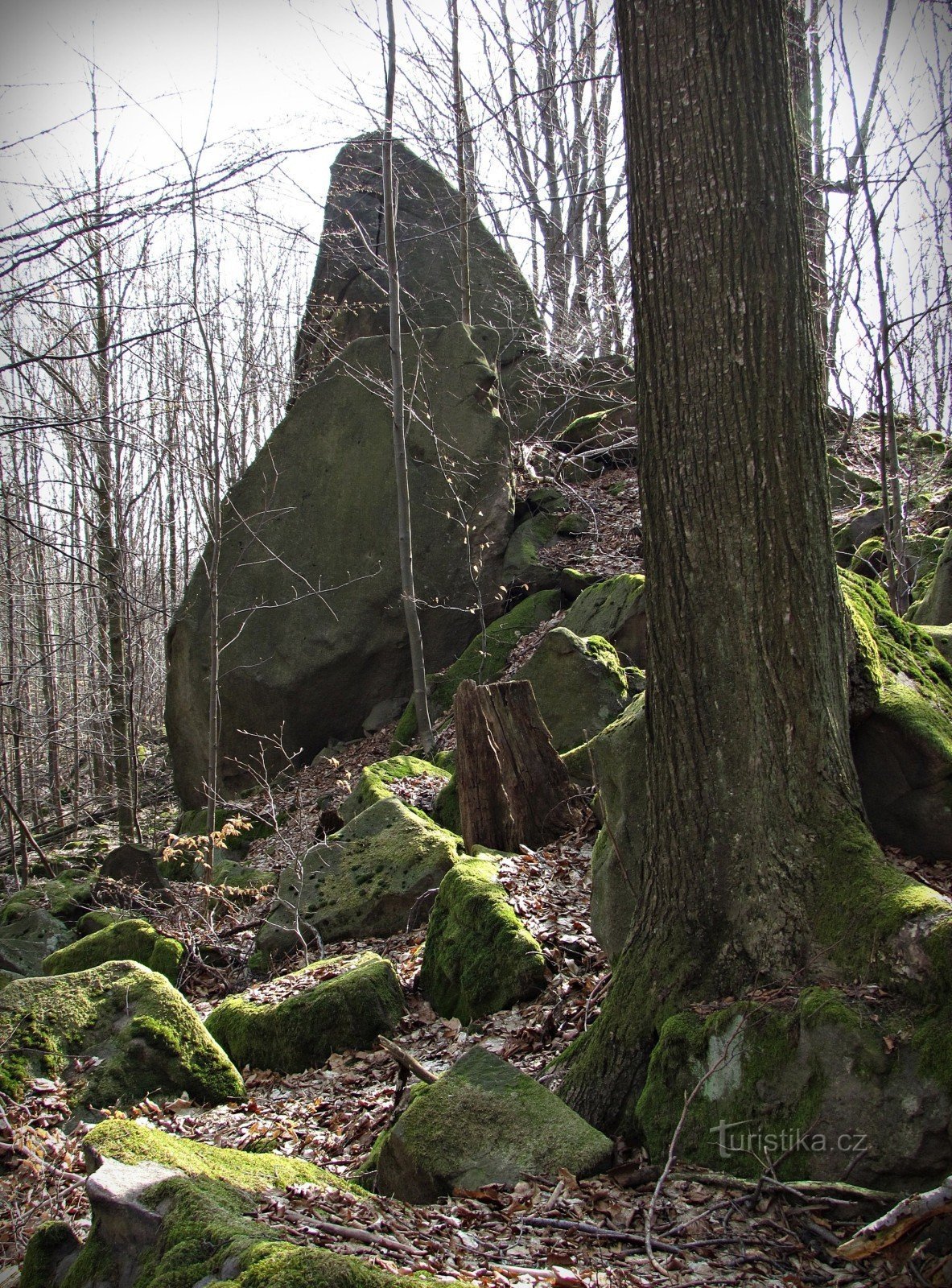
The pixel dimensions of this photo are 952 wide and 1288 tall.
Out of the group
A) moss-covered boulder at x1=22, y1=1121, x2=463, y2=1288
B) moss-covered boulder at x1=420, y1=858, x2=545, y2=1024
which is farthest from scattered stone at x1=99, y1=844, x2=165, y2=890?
moss-covered boulder at x1=22, y1=1121, x2=463, y2=1288

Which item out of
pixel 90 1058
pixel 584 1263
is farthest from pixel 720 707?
pixel 90 1058

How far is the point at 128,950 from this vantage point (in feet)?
23.2

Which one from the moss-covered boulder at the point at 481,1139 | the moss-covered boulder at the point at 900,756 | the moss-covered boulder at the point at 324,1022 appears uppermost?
the moss-covered boulder at the point at 900,756

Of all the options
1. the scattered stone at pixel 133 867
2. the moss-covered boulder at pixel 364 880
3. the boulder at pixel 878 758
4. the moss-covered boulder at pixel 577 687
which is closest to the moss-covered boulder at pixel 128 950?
the moss-covered boulder at pixel 364 880

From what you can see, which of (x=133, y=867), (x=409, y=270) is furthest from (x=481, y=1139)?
(x=409, y=270)

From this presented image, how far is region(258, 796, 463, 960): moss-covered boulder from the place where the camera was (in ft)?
22.5

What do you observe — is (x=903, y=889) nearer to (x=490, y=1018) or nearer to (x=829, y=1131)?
(x=829, y=1131)

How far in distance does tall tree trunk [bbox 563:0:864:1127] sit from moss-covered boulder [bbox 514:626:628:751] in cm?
484

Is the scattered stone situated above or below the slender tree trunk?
below

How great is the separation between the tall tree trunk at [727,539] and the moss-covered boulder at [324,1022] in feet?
6.50

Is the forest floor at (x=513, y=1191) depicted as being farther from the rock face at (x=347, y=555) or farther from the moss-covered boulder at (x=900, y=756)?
the rock face at (x=347, y=555)

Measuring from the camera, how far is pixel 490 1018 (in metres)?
4.91

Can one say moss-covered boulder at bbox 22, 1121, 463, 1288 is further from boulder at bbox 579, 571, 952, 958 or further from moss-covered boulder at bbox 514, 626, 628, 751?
moss-covered boulder at bbox 514, 626, 628, 751

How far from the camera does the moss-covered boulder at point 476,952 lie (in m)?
4.95
